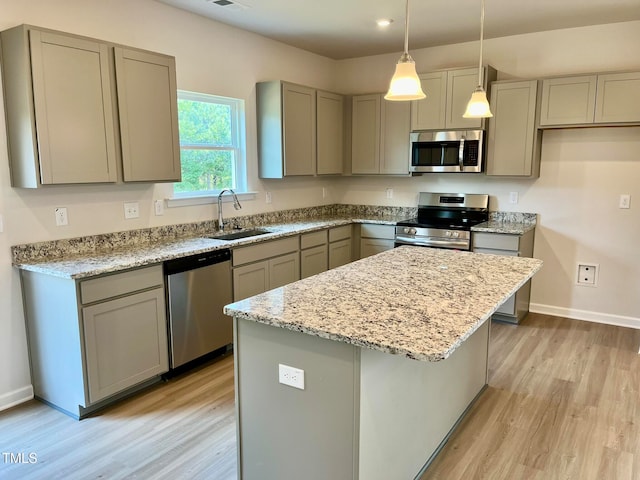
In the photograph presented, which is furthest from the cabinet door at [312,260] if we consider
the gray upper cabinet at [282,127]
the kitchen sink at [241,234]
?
the gray upper cabinet at [282,127]

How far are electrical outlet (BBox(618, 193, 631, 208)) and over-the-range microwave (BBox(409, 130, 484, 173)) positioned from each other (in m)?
A: 1.24

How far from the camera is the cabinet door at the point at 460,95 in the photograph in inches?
175

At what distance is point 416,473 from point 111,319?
188 centimetres

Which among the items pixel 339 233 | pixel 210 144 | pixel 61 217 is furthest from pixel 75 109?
pixel 339 233

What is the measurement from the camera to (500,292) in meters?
2.16

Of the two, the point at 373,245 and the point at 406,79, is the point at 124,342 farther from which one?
the point at 373,245

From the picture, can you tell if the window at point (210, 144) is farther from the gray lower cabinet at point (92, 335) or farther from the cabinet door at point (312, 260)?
the gray lower cabinet at point (92, 335)

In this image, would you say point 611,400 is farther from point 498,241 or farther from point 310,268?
point 310,268

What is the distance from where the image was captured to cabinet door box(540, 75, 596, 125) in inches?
157

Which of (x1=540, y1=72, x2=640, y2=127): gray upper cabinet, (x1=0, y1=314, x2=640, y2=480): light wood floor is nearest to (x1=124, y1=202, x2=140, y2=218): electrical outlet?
(x1=0, y1=314, x2=640, y2=480): light wood floor

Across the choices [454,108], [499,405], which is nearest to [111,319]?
[499,405]

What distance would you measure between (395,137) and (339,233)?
1174 mm

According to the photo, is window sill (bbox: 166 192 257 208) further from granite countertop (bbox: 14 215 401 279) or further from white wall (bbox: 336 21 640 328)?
white wall (bbox: 336 21 640 328)

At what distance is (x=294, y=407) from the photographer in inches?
72.7
